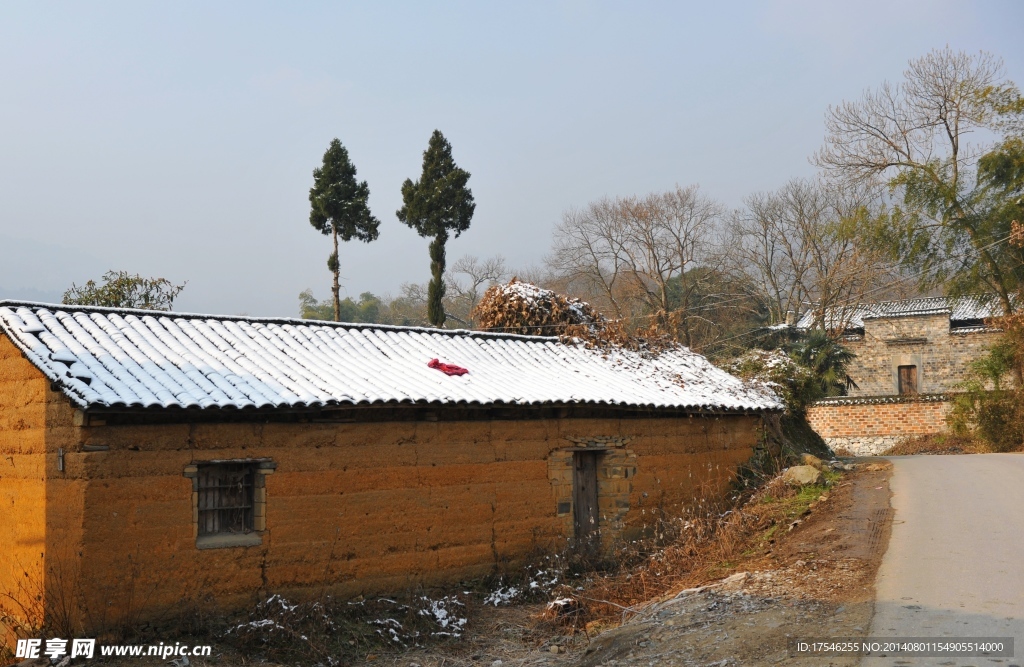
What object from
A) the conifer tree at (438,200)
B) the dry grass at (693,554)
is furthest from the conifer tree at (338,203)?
the dry grass at (693,554)

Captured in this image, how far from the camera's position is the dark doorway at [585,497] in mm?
12781

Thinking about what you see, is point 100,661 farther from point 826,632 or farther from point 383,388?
point 826,632

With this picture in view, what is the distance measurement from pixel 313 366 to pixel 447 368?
2.06 meters

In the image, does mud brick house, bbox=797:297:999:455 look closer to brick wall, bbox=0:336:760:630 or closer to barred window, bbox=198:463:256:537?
brick wall, bbox=0:336:760:630

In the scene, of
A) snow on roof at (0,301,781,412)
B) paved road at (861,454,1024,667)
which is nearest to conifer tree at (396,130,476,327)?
snow on roof at (0,301,781,412)

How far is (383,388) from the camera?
36.8 feet

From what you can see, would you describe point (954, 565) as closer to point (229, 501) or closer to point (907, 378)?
point (229, 501)

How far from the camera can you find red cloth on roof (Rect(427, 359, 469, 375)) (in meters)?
12.8

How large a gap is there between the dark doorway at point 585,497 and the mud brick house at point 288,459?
0.02 metres

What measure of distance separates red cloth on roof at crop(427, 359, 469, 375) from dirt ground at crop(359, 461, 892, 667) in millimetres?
3506

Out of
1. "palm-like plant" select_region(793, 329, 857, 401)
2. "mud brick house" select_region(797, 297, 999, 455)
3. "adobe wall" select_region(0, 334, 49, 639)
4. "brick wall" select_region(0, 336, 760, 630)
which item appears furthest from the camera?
"mud brick house" select_region(797, 297, 999, 455)

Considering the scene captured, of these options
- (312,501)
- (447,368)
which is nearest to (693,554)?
(447,368)

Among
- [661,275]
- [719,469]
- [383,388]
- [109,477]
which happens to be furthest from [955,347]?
[109,477]

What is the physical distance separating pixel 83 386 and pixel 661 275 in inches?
1203
